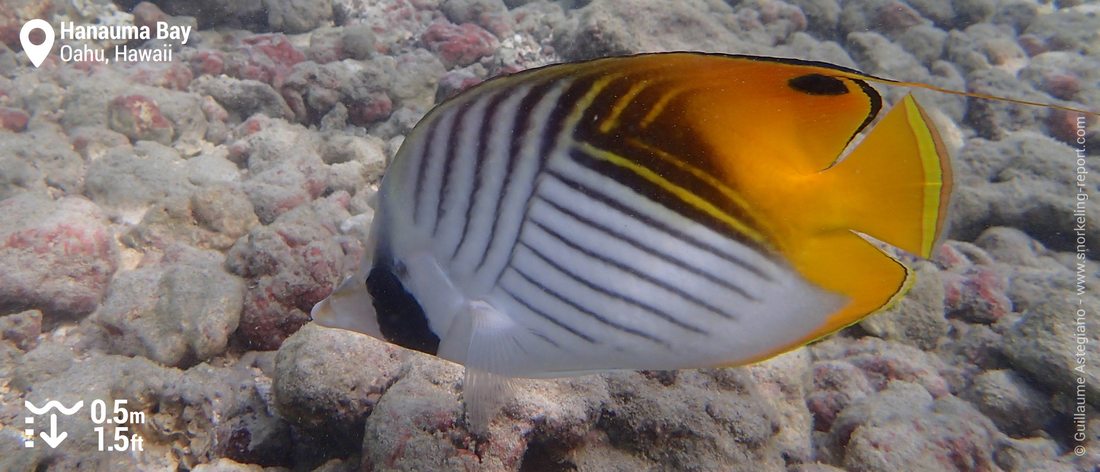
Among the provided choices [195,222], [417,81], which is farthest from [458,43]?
[195,222]

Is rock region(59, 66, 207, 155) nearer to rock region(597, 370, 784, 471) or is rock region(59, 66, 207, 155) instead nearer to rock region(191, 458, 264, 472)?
rock region(191, 458, 264, 472)

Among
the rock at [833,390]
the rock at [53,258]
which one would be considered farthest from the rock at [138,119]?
the rock at [833,390]

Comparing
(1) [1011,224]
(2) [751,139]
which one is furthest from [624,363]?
(1) [1011,224]

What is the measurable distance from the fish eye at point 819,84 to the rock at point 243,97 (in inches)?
245

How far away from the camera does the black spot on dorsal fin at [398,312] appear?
1.03 metres

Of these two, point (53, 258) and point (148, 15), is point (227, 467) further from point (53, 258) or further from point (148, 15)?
point (148, 15)

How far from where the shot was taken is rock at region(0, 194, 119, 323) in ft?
11.6

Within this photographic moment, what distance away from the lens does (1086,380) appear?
3307mm

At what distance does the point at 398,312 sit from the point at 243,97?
6.11 meters

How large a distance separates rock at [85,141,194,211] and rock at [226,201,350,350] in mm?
1276

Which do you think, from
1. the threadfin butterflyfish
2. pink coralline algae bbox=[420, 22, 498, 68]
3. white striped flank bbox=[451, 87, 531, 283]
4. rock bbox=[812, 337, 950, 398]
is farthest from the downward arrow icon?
pink coralline algae bbox=[420, 22, 498, 68]

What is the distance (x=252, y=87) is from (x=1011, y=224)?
7874mm

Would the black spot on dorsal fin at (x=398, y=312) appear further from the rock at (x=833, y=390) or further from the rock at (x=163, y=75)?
the rock at (x=163, y=75)

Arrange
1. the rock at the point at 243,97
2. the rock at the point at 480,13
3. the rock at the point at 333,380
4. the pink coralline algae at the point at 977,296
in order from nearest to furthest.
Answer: the rock at the point at 333,380 < the pink coralline algae at the point at 977,296 < the rock at the point at 243,97 < the rock at the point at 480,13
